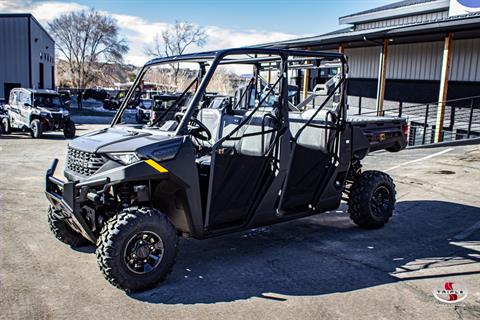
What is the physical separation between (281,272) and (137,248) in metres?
1.44

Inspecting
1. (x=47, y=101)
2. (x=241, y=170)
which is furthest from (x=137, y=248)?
(x=47, y=101)

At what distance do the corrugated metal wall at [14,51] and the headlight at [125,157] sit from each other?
3087 cm

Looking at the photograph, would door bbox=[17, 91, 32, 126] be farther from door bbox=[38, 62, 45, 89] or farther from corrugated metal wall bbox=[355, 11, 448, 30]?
door bbox=[38, 62, 45, 89]

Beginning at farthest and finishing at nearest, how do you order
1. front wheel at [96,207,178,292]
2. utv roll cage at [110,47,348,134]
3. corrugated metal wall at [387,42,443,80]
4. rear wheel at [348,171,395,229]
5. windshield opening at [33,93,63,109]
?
windshield opening at [33,93,63,109] < corrugated metal wall at [387,42,443,80] < rear wheel at [348,171,395,229] < utv roll cage at [110,47,348,134] < front wheel at [96,207,178,292]

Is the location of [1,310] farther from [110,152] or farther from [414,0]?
[414,0]

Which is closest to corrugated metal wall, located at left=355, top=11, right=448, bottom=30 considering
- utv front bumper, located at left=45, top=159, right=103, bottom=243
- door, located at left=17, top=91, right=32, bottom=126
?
door, located at left=17, top=91, right=32, bottom=126

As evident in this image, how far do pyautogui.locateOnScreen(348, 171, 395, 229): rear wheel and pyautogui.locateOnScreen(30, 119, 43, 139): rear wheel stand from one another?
1359 centimetres

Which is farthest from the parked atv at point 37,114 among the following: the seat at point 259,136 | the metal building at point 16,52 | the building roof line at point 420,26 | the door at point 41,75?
the door at point 41,75

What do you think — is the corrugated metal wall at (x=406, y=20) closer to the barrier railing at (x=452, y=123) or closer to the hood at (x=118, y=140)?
the barrier railing at (x=452, y=123)

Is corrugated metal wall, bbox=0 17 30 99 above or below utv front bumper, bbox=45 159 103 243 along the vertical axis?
above

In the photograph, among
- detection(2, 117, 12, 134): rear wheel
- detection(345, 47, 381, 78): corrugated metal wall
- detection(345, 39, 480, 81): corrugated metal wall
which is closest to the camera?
detection(345, 39, 480, 81): corrugated metal wall

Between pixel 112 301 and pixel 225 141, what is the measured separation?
1.75 metres

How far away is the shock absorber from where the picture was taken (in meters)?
4.20

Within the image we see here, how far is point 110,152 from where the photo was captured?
405cm
